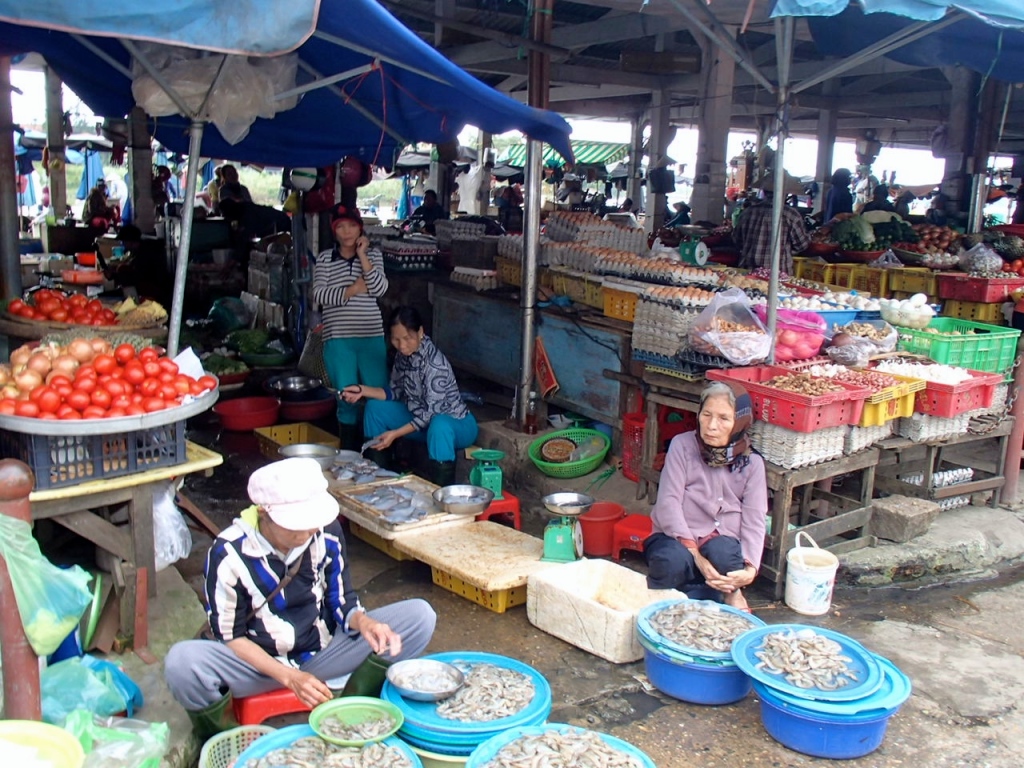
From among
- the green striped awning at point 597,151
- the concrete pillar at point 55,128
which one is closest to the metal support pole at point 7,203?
the concrete pillar at point 55,128

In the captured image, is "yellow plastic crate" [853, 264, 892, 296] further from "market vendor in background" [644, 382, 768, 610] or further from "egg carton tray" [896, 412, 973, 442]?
"market vendor in background" [644, 382, 768, 610]

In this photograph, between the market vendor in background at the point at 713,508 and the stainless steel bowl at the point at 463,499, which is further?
the stainless steel bowl at the point at 463,499

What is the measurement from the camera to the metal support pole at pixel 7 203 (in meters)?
5.58

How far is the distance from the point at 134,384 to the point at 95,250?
12205mm

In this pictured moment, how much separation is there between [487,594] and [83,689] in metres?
1.85

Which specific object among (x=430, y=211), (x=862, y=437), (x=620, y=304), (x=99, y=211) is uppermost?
(x=430, y=211)

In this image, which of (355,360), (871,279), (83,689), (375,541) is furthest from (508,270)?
(83,689)

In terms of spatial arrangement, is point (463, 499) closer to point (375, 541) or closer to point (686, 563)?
point (375, 541)

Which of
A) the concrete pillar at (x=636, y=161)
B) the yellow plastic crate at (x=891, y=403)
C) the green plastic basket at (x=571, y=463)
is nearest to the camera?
the yellow plastic crate at (x=891, y=403)

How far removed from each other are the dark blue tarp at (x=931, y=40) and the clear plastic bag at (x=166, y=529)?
5.02 metres

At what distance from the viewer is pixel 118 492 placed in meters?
3.48

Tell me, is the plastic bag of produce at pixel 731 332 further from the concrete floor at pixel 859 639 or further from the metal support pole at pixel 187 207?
the metal support pole at pixel 187 207

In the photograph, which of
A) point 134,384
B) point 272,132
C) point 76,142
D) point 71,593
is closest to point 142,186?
point 76,142

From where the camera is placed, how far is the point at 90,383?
3.48 m
